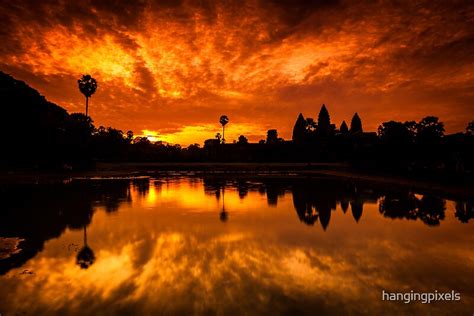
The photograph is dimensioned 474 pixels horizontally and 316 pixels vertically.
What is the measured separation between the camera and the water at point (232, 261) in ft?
18.0

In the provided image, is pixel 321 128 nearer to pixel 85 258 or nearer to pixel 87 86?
pixel 87 86

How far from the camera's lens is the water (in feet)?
18.0

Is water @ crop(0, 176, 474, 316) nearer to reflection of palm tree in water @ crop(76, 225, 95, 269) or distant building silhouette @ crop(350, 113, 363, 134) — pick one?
reflection of palm tree in water @ crop(76, 225, 95, 269)

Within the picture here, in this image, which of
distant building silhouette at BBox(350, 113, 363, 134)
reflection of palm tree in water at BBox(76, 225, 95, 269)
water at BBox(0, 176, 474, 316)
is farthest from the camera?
distant building silhouette at BBox(350, 113, 363, 134)

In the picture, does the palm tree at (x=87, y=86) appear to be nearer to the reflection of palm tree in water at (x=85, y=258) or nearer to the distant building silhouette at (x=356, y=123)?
the reflection of palm tree in water at (x=85, y=258)

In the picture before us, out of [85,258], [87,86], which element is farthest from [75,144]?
[85,258]

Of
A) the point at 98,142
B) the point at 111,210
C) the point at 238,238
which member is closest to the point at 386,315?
the point at 238,238

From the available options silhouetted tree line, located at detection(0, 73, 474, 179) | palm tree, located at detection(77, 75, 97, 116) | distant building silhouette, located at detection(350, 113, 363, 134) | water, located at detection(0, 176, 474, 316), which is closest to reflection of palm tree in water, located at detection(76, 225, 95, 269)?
water, located at detection(0, 176, 474, 316)

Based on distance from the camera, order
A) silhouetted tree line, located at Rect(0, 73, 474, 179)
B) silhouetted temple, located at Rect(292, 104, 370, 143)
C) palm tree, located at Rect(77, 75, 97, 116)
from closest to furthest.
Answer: silhouetted tree line, located at Rect(0, 73, 474, 179) < palm tree, located at Rect(77, 75, 97, 116) < silhouetted temple, located at Rect(292, 104, 370, 143)

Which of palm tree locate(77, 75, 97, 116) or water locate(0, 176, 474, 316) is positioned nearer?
water locate(0, 176, 474, 316)

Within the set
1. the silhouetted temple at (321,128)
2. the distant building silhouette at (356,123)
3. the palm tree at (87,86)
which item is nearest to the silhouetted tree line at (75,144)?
the palm tree at (87,86)

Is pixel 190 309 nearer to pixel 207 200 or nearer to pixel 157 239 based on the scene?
pixel 157 239

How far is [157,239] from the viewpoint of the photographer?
32.0ft

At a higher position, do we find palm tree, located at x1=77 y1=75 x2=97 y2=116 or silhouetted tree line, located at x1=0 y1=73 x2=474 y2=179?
palm tree, located at x1=77 y1=75 x2=97 y2=116
